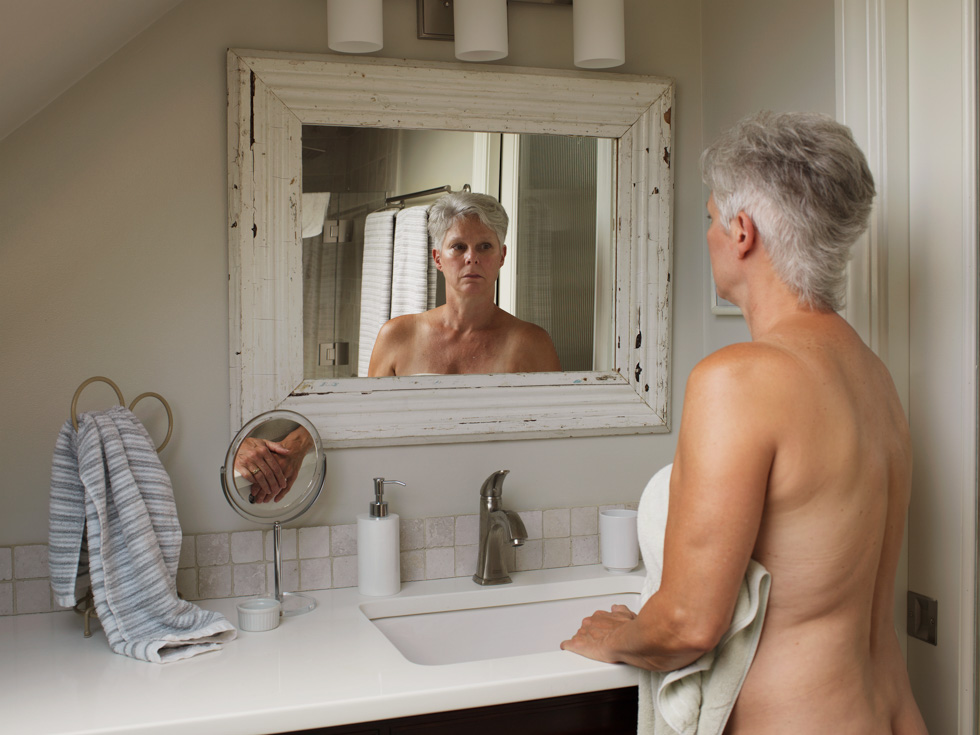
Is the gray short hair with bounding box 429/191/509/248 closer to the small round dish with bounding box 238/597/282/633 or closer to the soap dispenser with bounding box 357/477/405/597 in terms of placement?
the soap dispenser with bounding box 357/477/405/597

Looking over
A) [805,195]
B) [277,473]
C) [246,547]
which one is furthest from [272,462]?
[805,195]

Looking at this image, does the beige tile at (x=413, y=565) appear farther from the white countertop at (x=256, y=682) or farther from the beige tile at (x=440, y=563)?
the white countertop at (x=256, y=682)

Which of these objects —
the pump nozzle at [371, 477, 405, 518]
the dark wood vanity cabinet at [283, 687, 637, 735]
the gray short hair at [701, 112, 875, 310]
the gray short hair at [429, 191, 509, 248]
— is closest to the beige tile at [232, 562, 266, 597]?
the pump nozzle at [371, 477, 405, 518]

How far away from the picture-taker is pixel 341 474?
5.78ft

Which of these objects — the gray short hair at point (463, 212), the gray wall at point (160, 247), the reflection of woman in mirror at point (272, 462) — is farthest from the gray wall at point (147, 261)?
the gray short hair at point (463, 212)

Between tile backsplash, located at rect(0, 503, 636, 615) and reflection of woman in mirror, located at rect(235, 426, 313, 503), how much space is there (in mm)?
123

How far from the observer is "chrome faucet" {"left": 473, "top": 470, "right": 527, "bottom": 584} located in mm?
1738

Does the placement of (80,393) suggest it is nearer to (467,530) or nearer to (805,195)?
(467,530)

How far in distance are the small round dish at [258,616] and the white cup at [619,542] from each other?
2.36 ft

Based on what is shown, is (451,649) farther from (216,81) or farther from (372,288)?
(216,81)

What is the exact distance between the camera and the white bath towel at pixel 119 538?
1422mm

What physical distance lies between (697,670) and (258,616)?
0.77 m

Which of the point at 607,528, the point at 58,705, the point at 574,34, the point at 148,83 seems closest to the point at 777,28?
the point at 574,34

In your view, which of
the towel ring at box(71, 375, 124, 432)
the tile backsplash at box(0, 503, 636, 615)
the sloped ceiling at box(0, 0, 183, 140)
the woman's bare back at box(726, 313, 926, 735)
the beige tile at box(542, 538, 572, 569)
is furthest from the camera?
the beige tile at box(542, 538, 572, 569)
